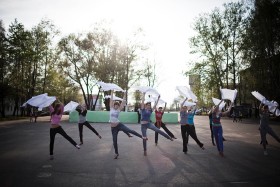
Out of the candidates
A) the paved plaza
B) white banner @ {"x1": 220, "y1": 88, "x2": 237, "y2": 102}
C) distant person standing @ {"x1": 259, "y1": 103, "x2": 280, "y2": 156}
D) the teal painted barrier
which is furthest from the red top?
the teal painted barrier

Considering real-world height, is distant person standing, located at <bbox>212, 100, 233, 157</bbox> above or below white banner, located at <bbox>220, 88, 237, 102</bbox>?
below

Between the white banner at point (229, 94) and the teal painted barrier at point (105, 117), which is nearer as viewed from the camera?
the white banner at point (229, 94)

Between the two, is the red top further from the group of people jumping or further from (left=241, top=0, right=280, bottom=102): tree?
(left=241, top=0, right=280, bottom=102): tree

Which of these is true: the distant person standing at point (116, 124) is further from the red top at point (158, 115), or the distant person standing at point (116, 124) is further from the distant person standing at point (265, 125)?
the distant person standing at point (265, 125)

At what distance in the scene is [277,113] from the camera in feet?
42.2

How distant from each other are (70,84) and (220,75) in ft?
91.2

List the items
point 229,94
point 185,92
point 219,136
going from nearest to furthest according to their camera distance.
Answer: point 219,136 < point 229,94 < point 185,92

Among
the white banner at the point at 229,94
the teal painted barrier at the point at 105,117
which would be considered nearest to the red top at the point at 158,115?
the white banner at the point at 229,94

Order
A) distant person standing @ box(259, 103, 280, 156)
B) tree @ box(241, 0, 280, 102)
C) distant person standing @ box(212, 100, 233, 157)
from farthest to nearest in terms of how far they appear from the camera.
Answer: tree @ box(241, 0, 280, 102) → distant person standing @ box(259, 103, 280, 156) → distant person standing @ box(212, 100, 233, 157)

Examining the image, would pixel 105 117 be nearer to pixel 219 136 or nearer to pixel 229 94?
pixel 229 94

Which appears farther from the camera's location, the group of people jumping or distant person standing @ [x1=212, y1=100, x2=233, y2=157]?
distant person standing @ [x1=212, y1=100, x2=233, y2=157]

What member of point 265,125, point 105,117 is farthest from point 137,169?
point 105,117

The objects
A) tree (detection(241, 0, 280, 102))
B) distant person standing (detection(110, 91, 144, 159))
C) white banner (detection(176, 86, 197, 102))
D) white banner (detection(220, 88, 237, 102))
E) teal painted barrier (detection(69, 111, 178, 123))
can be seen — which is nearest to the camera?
distant person standing (detection(110, 91, 144, 159))

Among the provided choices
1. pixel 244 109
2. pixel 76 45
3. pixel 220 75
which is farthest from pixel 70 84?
pixel 244 109
